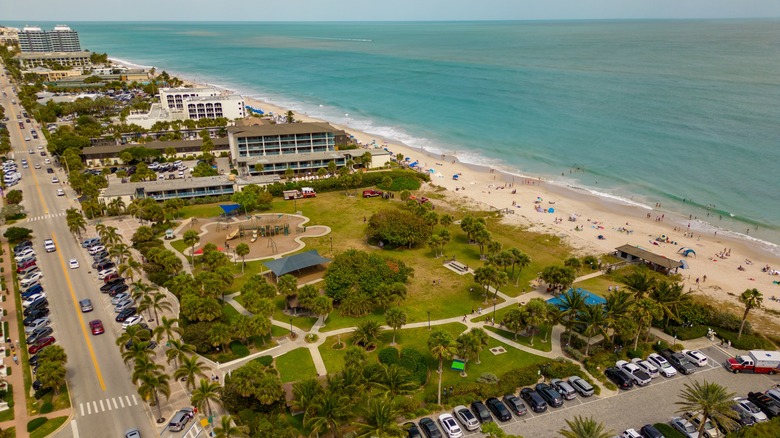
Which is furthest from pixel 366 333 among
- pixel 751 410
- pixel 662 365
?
pixel 751 410

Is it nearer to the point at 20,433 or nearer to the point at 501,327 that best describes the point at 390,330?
the point at 501,327

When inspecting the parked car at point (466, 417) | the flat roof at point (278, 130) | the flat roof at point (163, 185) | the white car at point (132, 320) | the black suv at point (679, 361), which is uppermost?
the flat roof at point (278, 130)

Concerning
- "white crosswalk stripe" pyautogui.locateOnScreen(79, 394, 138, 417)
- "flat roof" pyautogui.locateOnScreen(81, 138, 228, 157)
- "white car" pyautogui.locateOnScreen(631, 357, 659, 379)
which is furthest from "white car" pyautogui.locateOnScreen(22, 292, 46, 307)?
"white car" pyautogui.locateOnScreen(631, 357, 659, 379)

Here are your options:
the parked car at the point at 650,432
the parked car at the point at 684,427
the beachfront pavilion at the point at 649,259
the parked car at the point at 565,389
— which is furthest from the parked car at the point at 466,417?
the beachfront pavilion at the point at 649,259

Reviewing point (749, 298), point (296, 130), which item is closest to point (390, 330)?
point (749, 298)

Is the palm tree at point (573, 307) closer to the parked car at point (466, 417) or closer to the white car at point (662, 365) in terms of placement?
the white car at point (662, 365)

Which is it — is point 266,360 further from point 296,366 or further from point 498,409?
point 498,409
